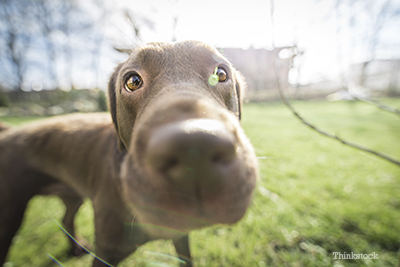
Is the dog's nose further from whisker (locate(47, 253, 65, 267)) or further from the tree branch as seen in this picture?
whisker (locate(47, 253, 65, 267))

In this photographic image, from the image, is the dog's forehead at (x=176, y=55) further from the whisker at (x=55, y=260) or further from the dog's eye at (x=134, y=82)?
the whisker at (x=55, y=260)

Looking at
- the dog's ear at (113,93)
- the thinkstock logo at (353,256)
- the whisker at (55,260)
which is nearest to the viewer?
the dog's ear at (113,93)

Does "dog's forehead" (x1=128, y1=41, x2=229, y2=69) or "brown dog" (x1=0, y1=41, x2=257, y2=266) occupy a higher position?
"dog's forehead" (x1=128, y1=41, x2=229, y2=69)

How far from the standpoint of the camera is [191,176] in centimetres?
75

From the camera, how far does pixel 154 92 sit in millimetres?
1388

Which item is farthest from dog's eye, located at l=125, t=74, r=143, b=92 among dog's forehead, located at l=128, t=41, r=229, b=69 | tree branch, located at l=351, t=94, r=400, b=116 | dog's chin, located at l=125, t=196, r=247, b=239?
tree branch, located at l=351, t=94, r=400, b=116

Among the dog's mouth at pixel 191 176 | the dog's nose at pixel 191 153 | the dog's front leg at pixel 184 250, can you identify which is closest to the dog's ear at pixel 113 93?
the dog's mouth at pixel 191 176

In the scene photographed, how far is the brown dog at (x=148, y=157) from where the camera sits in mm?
783

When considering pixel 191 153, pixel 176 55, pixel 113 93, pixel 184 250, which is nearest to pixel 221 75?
pixel 176 55

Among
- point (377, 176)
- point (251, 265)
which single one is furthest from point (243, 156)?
point (377, 176)

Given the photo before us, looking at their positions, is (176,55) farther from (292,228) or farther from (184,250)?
(292,228)

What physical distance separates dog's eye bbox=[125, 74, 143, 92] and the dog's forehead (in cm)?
11

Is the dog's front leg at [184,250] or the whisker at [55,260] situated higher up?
the dog's front leg at [184,250]

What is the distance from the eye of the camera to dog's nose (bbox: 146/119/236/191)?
2.38 ft
